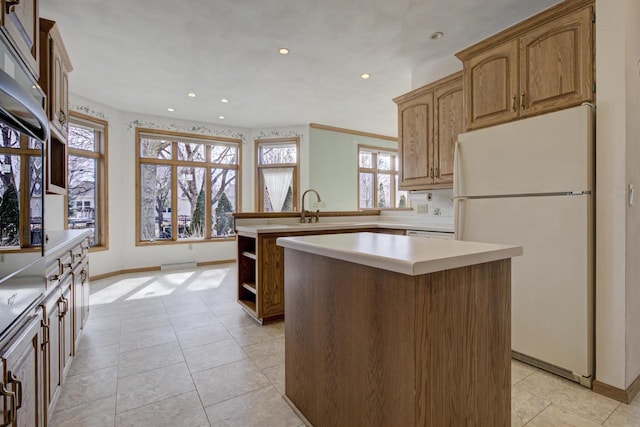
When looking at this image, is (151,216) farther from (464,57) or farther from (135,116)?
(464,57)

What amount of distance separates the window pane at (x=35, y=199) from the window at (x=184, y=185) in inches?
184

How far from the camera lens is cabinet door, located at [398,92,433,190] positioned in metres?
3.44

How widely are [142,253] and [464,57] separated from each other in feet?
18.1

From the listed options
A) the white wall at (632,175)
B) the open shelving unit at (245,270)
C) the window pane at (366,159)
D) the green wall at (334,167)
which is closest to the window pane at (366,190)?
the window pane at (366,159)

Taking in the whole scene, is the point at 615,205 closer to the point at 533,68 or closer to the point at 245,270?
the point at 533,68

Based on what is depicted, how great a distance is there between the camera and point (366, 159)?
7.18 metres

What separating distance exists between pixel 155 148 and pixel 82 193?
1.38 m

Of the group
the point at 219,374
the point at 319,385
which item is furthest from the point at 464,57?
the point at 219,374

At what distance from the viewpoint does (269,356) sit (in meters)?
2.42

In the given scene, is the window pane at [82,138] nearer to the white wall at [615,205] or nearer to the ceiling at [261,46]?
the ceiling at [261,46]

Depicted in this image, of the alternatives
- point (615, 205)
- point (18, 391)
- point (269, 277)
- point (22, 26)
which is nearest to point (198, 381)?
point (269, 277)

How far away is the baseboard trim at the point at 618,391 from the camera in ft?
5.90

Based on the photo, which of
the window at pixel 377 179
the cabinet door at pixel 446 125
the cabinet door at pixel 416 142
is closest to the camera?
the cabinet door at pixel 446 125

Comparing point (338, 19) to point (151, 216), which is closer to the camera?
point (338, 19)
